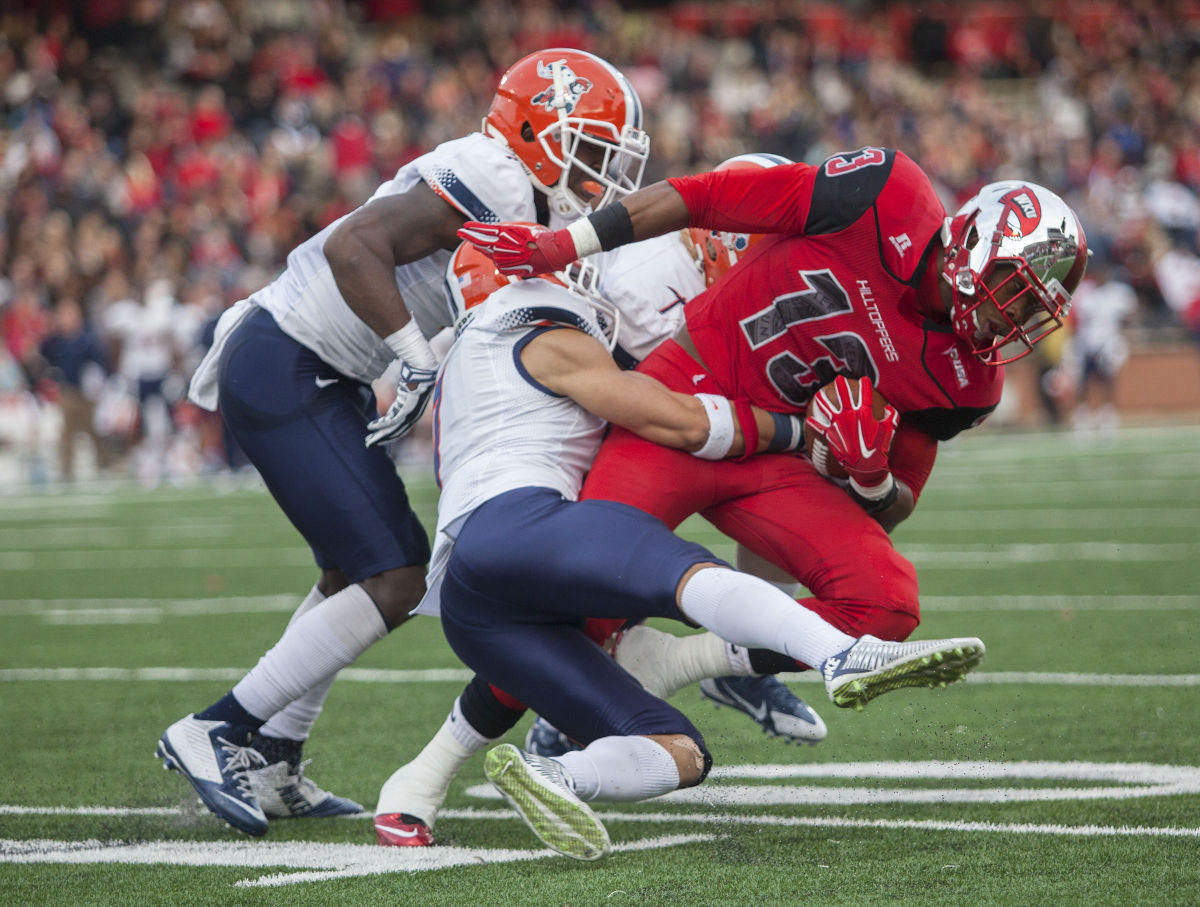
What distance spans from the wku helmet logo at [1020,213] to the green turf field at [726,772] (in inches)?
45.0

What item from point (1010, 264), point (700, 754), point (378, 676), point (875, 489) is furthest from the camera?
point (378, 676)

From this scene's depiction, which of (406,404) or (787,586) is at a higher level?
(406,404)

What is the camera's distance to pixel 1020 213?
3234 millimetres

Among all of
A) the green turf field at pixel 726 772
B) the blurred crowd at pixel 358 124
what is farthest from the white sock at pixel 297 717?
the blurred crowd at pixel 358 124

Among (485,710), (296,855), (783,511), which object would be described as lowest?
(296,855)

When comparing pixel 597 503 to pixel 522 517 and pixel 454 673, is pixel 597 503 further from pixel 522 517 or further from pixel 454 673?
pixel 454 673

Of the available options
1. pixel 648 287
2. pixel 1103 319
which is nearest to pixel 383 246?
pixel 648 287

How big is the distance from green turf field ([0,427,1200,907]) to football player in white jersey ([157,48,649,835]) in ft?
0.61

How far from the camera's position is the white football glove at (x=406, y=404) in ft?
11.8

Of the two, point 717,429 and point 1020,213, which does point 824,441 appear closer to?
point 717,429

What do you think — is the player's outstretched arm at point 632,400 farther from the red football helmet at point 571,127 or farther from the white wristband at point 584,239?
the red football helmet at point 571,127

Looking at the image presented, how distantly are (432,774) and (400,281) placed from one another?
1.18m

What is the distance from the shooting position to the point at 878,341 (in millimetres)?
3379

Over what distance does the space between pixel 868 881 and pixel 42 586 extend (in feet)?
20.2
